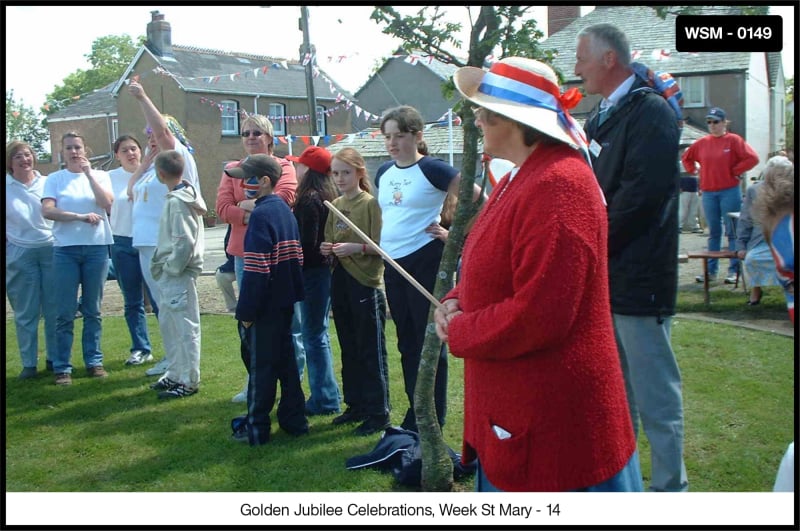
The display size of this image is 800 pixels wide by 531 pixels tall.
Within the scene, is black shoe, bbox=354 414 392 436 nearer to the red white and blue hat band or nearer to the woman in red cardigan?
the woman in red cardigan

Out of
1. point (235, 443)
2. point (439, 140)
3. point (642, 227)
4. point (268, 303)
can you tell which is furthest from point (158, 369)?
point (439, 140)

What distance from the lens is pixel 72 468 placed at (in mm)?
4770

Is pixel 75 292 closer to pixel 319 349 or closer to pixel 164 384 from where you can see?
pixel 164 384

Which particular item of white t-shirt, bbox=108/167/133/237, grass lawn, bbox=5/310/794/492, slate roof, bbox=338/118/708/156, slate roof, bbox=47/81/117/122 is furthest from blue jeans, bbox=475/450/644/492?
slate roof, bbox=47/81/117/122

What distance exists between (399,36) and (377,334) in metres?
2.01

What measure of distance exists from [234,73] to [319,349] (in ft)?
46.8

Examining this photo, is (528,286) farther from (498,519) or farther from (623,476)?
(498,519)

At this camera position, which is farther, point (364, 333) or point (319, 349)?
point (319, 349)

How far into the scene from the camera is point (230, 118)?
90.1ft

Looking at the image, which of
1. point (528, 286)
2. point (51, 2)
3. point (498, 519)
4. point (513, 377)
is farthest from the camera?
point (51, 2)

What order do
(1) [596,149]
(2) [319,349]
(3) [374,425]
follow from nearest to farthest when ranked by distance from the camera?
(1) [596,149] → (3) [374,425] → (2) [319,349]

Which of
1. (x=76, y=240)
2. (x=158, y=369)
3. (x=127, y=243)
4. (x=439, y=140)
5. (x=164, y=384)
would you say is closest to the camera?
(x=164, y=384)

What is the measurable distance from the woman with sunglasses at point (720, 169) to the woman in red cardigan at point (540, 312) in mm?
7532

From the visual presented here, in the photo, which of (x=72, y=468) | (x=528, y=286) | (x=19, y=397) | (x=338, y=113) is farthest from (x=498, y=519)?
(x=338, y=113)
